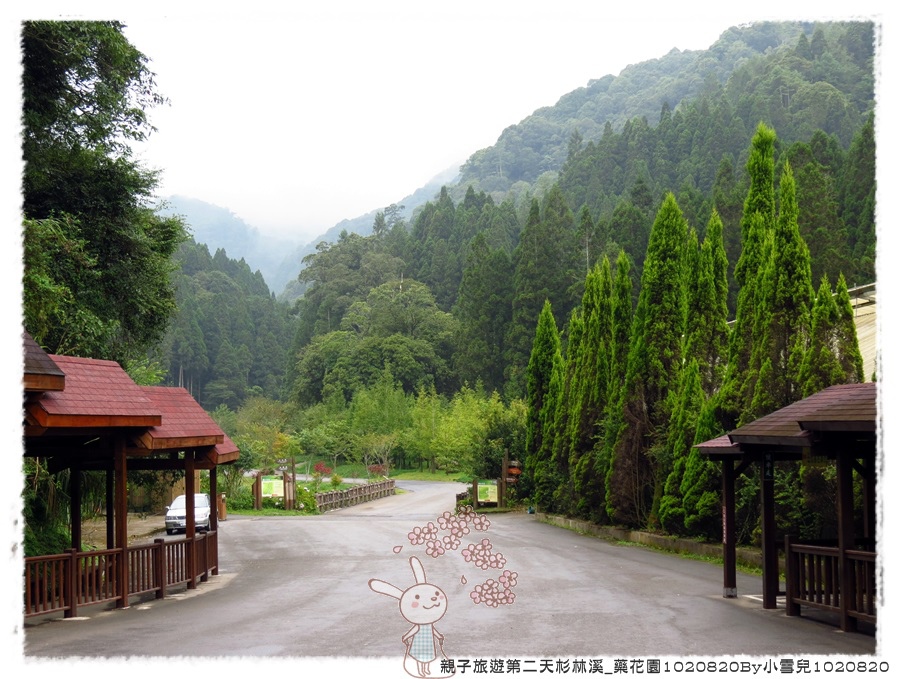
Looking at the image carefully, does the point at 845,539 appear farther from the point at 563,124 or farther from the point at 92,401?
the point at 563,124

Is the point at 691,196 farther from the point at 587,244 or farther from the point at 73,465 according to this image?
the point at 73,465

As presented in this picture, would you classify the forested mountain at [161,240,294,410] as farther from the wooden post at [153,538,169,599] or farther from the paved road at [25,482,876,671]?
the wooden post at [153,538,169,599]

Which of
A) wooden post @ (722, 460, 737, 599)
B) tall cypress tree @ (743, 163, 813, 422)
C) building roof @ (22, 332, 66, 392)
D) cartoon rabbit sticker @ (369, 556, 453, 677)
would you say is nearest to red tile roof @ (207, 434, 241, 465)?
building roof @ (22, 332, 66, 392)

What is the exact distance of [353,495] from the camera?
33156mm

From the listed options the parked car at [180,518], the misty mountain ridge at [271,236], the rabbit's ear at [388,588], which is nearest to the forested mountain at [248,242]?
the misty mountain ridge at [271,236]

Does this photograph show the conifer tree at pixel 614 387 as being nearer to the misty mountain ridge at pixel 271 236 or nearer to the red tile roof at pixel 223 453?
the red tile roof at pixel 223 453

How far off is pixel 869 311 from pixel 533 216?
3965cm

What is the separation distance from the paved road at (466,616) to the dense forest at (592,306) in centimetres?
316

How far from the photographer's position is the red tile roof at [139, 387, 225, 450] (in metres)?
11.2

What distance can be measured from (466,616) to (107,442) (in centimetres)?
476

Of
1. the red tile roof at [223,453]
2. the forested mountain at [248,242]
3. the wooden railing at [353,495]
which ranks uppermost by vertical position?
the forested mountain at [248,242]

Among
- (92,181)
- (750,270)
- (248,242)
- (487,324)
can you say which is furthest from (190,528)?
(248,242)

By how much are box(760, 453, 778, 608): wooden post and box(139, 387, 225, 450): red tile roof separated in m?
6.96

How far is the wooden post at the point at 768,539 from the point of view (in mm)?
10023
